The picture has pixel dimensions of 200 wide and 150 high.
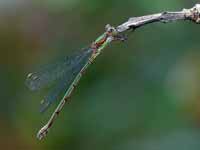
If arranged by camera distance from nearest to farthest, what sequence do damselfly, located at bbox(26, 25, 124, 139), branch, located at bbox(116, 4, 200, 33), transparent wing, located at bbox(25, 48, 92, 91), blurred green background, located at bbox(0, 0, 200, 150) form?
branch, located at bbox(116, 4, 200, 33) < damselfly, located at bbox(26, 25, 124, 139) < transparent wing, located at bbox(25, 48, 92, 91) < blurred green background, located at bbox(0, 0, 200, 150)

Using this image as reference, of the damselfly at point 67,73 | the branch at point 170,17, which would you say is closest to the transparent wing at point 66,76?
the damselfly at point 67,73

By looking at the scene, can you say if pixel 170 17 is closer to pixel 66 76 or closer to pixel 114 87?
pixel 66 76

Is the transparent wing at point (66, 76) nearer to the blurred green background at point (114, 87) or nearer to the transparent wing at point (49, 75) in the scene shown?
the transparent wing at point (49, 75)

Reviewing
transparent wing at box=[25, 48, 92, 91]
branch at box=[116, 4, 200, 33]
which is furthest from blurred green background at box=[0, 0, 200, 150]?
branch at box=[116, 4, 200, 33]

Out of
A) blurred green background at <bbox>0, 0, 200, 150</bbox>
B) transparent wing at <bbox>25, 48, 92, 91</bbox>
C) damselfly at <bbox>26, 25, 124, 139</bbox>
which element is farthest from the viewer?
blurred green background at <bbox>0, 0, 200, 150</bbox>

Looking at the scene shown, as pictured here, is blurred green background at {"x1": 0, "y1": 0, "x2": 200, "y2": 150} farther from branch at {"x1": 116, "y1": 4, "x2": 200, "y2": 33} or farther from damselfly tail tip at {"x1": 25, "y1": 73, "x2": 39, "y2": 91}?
branch at {"x1": 116, "y1": 4, "x2": 200, "y2": 33}

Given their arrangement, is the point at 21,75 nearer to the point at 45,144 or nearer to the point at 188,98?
the point at 45,144

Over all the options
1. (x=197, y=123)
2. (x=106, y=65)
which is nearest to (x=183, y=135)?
(x=197, y=123)

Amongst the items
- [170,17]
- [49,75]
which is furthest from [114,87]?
[170,17]
